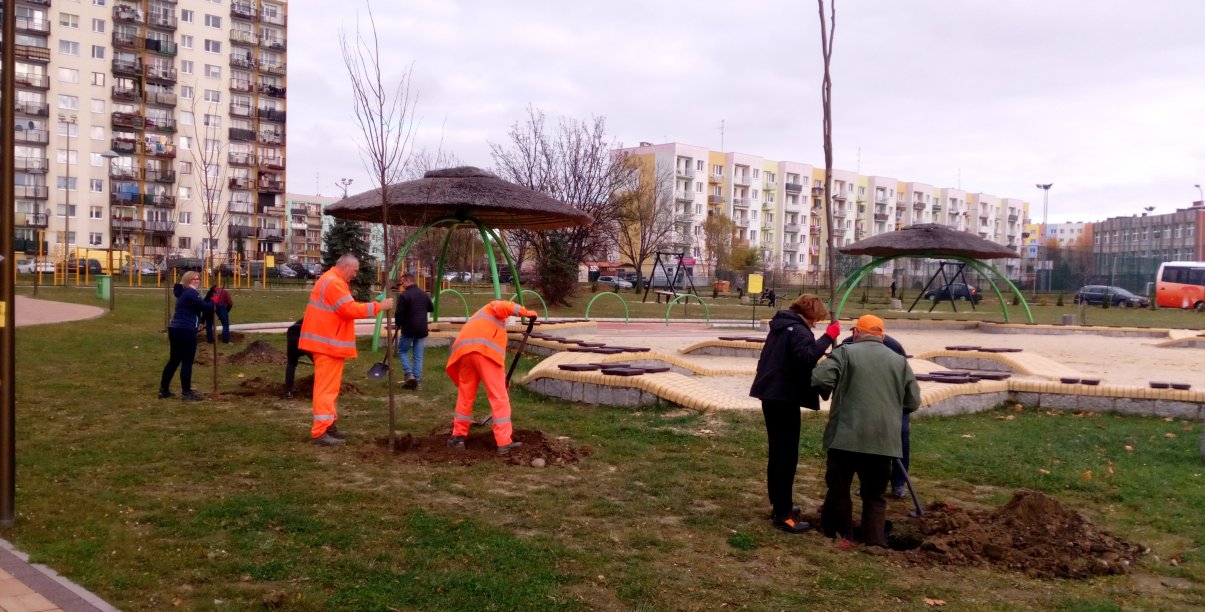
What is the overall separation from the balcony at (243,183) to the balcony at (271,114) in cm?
513

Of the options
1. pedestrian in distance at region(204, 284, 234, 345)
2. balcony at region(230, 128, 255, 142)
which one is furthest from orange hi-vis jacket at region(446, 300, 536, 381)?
balcony at region(230, 128, 255, 142)

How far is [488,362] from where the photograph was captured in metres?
6.99

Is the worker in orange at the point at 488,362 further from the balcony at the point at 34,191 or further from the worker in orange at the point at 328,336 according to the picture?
the balcony at the point at 34,191

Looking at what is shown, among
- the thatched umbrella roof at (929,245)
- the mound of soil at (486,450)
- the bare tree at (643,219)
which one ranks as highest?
the bare tree at (643,219)

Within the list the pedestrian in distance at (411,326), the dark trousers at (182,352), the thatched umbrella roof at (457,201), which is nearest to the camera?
the dark trousers at (182,352)

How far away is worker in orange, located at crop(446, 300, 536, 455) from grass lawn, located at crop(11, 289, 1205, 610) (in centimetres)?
47

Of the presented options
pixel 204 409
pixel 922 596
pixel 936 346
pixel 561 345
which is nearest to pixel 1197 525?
pixel 922 596

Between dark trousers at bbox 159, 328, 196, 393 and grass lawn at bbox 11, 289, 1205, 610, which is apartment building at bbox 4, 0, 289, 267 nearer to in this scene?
dark trousers at bbox 159, 328, 196, 393

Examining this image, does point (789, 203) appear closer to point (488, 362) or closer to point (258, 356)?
point (258, 356)

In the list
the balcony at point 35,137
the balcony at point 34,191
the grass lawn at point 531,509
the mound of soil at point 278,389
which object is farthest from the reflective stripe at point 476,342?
the balcony at point 35,137

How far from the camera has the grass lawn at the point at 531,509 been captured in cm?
425

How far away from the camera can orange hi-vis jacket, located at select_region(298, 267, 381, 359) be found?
739 cm

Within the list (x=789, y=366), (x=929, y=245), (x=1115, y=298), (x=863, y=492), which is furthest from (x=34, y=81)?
(x=863, y=492)

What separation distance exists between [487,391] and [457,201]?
275 inches
